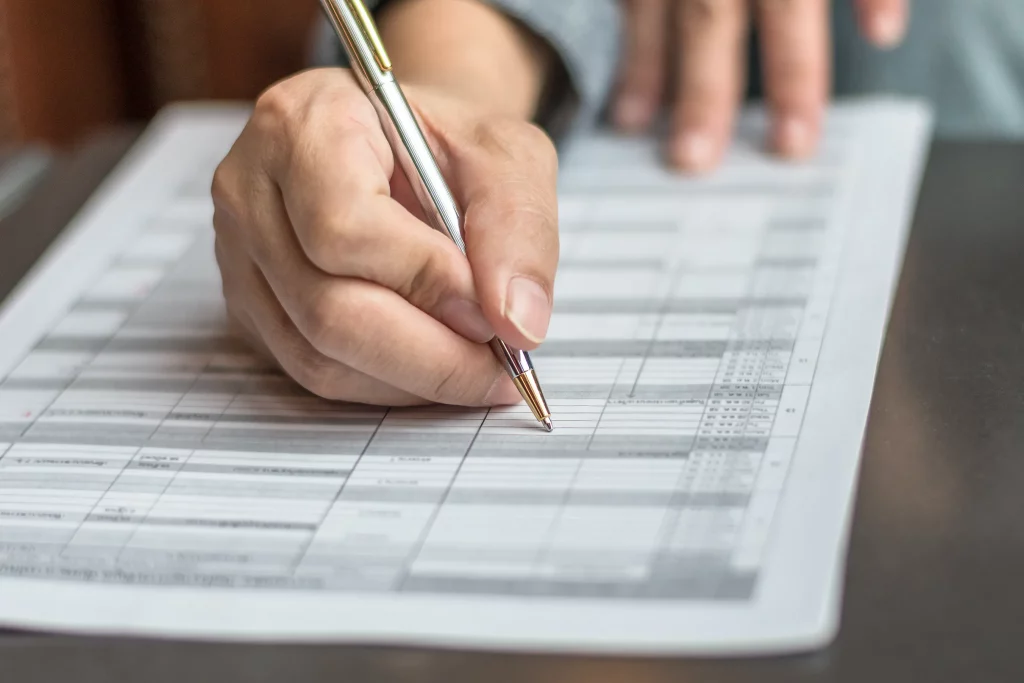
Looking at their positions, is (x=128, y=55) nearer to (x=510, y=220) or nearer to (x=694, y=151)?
(x=694, y=151)

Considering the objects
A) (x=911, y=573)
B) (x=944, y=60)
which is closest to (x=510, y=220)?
(x=911, y=573)

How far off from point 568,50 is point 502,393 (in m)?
0.33

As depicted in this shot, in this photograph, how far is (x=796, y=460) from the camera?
1.42ft

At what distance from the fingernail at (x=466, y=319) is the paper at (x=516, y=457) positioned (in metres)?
0.04

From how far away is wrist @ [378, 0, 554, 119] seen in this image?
0.65 meters

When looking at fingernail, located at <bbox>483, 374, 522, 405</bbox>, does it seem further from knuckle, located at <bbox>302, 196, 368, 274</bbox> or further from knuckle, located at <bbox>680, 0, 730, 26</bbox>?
knuckle, located at <bbox>680, 0, 730, 26</bbox>

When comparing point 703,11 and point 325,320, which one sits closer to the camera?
point 325,320

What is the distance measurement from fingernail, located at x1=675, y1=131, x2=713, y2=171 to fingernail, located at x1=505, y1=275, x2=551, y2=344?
0.90 ft

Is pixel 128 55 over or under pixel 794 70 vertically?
under

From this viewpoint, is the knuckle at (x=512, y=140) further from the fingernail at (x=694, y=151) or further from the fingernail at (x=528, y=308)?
the fingernail at (x=694, y=151)

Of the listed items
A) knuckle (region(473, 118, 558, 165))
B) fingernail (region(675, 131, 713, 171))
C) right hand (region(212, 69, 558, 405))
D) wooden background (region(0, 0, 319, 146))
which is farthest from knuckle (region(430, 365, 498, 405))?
wooden background (region(0, 0, 319, 146))

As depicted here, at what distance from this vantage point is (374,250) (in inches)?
18.1

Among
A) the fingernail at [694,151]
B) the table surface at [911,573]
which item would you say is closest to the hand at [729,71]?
the fingernail at [694,151]

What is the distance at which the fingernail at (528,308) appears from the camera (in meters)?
0.46
